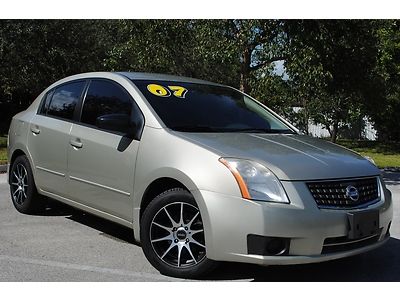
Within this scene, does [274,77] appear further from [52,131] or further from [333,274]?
[333,274]

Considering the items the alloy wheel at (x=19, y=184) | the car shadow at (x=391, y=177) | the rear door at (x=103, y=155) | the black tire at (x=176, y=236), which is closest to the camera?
the black tire at (x=176, y=236)

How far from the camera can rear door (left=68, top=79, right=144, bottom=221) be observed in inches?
167

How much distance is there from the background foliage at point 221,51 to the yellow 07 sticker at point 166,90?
15.8 feet

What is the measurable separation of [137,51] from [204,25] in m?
2.30

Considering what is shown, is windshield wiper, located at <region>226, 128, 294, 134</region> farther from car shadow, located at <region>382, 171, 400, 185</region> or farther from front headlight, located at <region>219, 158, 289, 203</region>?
car shadow, located at <region>382, 171, 400, 185</region>

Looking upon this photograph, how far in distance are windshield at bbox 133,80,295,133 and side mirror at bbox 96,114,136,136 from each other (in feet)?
0.89

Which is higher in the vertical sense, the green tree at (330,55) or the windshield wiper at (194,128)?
the green tree at (330,55)

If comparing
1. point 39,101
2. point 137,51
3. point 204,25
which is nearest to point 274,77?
point 204,25

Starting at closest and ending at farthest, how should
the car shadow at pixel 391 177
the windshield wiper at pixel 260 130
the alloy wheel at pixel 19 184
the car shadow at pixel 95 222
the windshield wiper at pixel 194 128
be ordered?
the windshield wiper at pixel 194 128, the windshield wiper at pixel 260 130, the car shadow at pixel 95 222, the alloy wheel at pixel 19 184, the car shadow at pixel 391 177

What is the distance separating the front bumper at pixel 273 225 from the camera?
3.35 m

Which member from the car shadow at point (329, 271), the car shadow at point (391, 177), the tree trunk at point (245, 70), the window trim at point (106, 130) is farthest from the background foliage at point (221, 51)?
the car shadow at point (329, 271)

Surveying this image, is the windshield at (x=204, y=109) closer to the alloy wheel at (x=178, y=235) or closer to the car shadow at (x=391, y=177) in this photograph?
the alloy wheel at (x=178, y=235)

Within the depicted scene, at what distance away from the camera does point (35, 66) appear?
15102 millimetres

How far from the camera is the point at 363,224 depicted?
362cm
